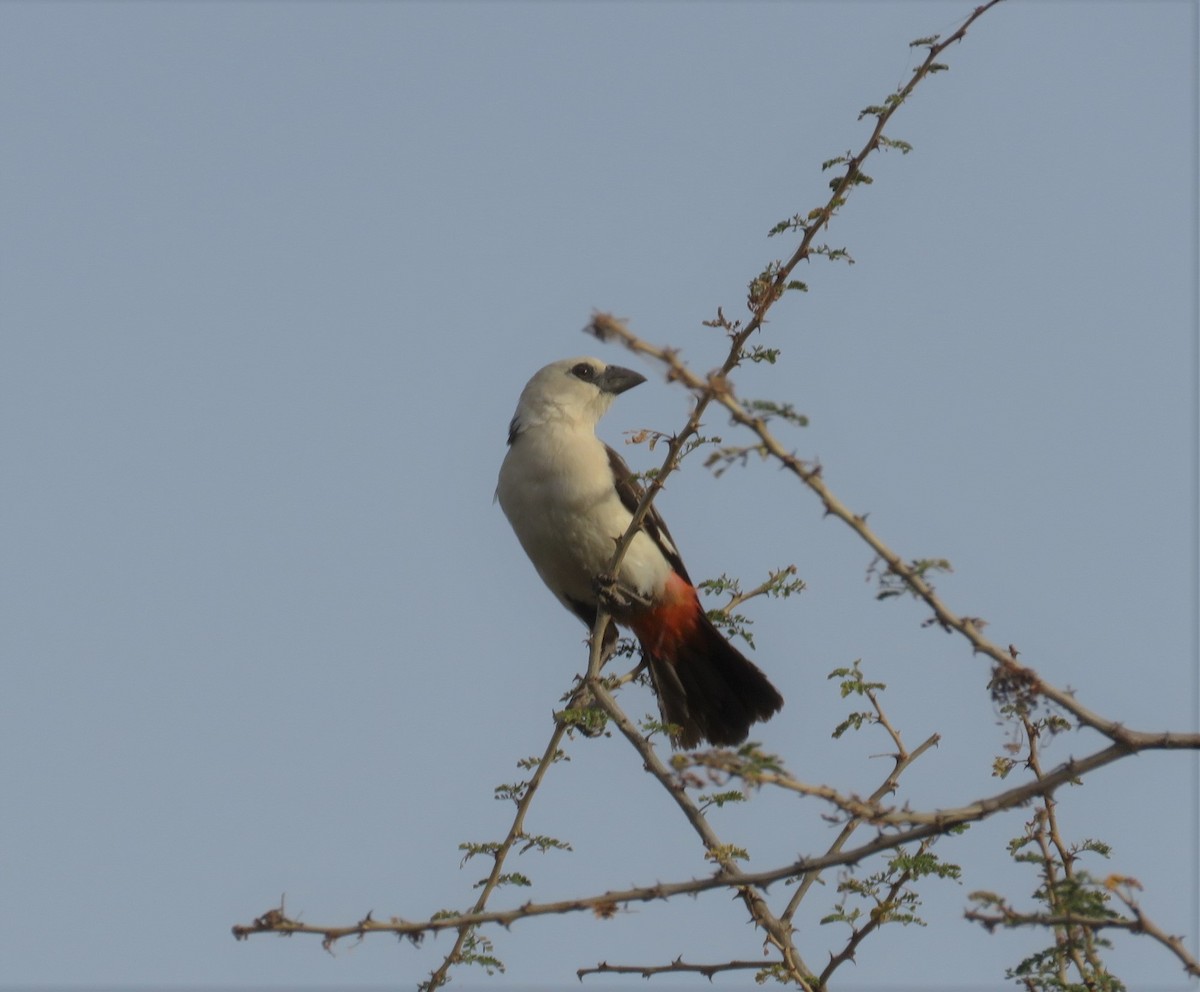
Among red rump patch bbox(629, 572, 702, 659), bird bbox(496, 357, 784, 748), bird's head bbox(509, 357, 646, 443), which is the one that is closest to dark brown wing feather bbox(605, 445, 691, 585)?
bird bbox(496, 357, 784, 748)

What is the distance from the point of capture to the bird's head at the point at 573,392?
845 centimetres

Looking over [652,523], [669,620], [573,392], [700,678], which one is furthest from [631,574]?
[573,392]

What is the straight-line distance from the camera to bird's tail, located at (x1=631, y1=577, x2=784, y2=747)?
793cm

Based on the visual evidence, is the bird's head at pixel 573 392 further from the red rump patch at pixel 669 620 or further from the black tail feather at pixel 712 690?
the black tail feather at pixel 712 690

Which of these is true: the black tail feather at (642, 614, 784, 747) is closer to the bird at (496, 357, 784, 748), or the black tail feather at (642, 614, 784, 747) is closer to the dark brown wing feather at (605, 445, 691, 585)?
the bird at (496, 357, 784, 748)

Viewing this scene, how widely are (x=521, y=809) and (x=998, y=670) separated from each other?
97.0 inches

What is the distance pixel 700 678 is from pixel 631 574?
73 cm

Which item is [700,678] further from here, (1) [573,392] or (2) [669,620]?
(1) [573,392]

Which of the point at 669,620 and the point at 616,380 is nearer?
the point at 669,620

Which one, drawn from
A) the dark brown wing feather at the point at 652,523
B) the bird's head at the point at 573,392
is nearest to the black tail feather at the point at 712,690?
the dark brown wing feather at the point at 652,523

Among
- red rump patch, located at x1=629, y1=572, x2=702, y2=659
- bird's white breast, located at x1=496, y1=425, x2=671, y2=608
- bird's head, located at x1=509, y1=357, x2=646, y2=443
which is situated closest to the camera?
bird's white breast, located at x1=496, y1=425, x2=671, y2=608

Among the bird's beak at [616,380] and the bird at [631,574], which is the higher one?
the bird's beak at [616,380]

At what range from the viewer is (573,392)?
8555mm

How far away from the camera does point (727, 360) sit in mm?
4559
